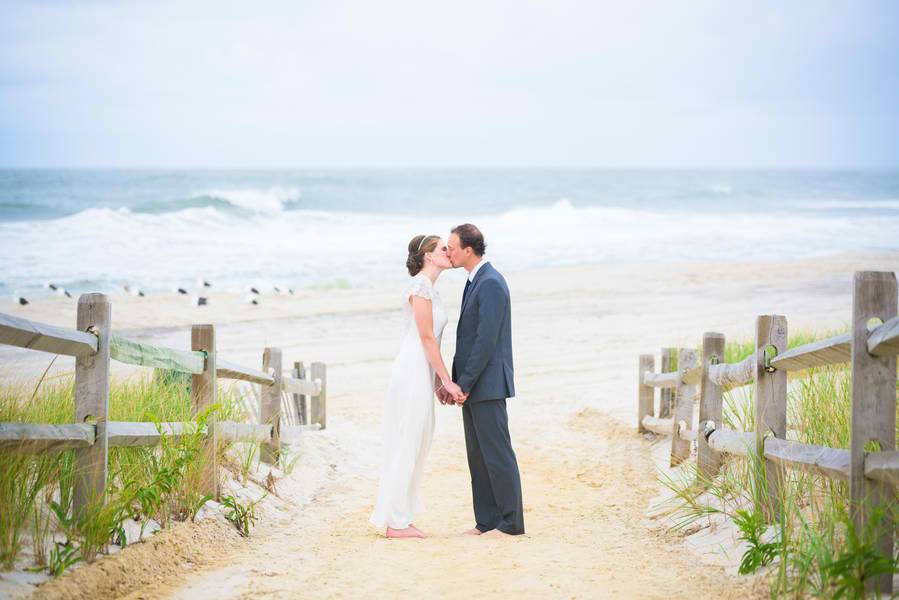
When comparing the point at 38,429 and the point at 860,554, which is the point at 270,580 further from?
the point at 860,554

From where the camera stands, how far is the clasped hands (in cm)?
646

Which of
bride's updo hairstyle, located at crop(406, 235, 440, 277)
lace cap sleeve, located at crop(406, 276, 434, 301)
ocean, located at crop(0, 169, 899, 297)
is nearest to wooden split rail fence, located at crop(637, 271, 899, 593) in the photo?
lace cap sleeve, located at crop(406, 276, 434, 301)

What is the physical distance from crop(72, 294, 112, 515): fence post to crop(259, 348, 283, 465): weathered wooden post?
319 centimetres

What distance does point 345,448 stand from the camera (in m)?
9.91

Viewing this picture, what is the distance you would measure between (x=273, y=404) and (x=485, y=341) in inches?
103

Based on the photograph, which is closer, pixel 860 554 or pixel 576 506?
pixel 860 554

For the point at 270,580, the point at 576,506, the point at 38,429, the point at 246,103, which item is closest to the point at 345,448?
the point at 576,506

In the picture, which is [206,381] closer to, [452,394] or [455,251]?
[452,394]

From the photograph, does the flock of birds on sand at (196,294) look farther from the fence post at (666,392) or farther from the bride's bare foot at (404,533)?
the bride's bare foot at (404,533)

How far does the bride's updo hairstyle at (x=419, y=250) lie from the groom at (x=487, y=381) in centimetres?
16

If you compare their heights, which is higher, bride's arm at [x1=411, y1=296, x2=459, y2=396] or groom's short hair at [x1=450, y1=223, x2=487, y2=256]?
groom's short hair at [x1=450, y1=223, x2=487, y2=256]

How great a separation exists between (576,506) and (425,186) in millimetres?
68202

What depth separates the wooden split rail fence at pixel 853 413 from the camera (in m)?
4.09

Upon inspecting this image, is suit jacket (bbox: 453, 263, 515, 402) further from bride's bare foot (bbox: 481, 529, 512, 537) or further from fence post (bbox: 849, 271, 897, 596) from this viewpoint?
fence post (bbox: 849, 271, 897, 596)
